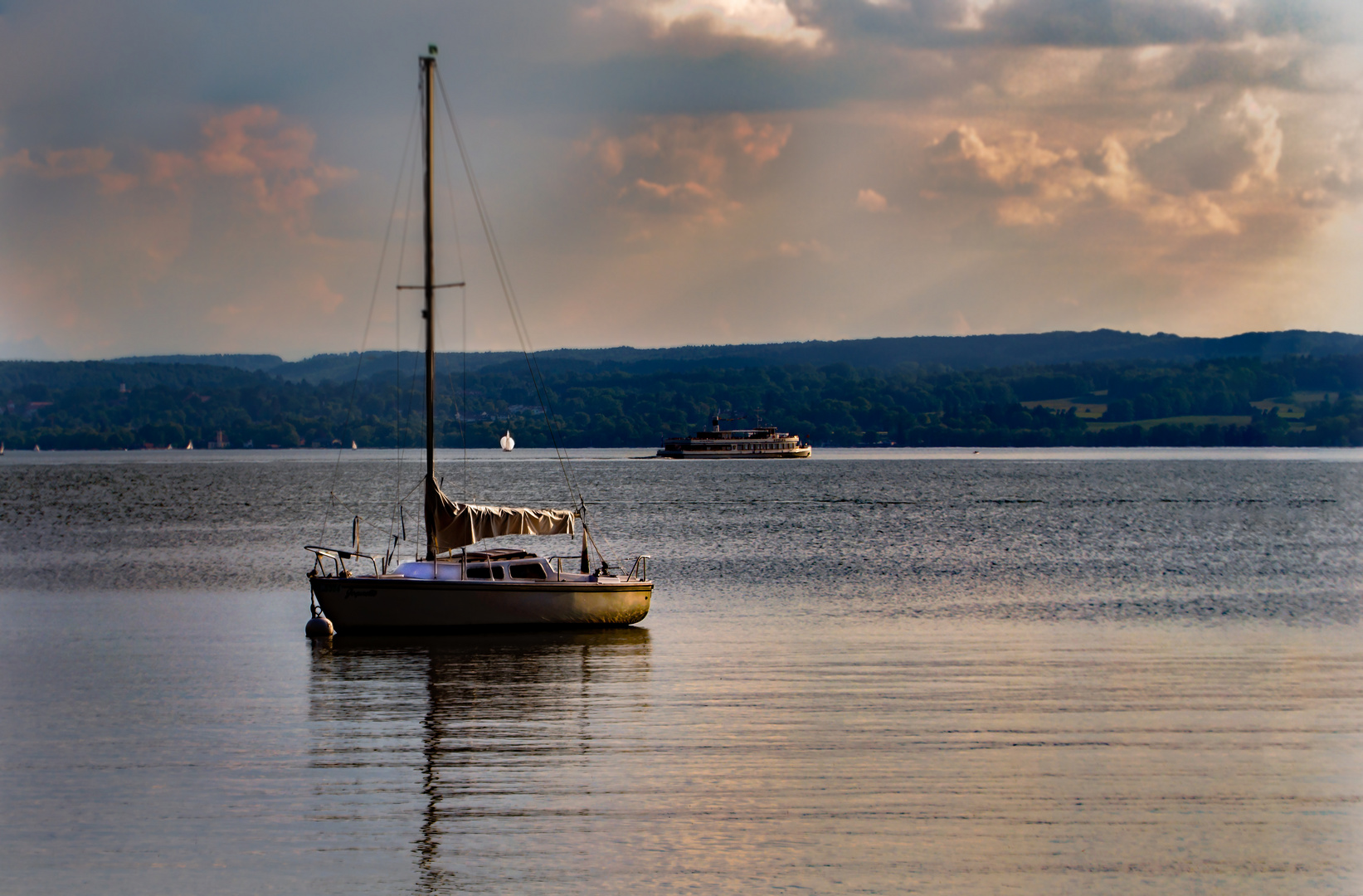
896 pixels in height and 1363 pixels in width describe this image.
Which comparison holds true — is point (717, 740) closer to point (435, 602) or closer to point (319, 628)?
point (435, 602)

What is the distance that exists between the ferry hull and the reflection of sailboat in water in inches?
17.3

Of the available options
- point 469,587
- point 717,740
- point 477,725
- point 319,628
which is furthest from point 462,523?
point 717,740

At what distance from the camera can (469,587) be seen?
29.4 meters

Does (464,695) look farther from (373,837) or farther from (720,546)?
(720,546)

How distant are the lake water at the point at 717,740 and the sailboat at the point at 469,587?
2.16 ft

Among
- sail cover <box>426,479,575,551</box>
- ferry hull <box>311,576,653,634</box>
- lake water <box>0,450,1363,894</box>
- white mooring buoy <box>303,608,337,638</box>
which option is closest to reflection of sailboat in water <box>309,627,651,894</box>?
A: lake water <box>0,450,1363,894</box>

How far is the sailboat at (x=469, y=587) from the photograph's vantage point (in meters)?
29.4

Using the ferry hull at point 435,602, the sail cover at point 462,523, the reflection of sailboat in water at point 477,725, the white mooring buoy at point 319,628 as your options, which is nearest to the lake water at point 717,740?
the reflection of sailboat in water at point 477,725

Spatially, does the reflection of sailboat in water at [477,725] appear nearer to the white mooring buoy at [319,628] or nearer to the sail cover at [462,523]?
the white mooring buoy at [319,628]

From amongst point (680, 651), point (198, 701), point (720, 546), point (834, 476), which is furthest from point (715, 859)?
point (834, 476)

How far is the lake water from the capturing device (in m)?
13.3

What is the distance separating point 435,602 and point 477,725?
386 inches

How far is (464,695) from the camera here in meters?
22.5

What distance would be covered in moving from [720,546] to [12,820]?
42.8m
